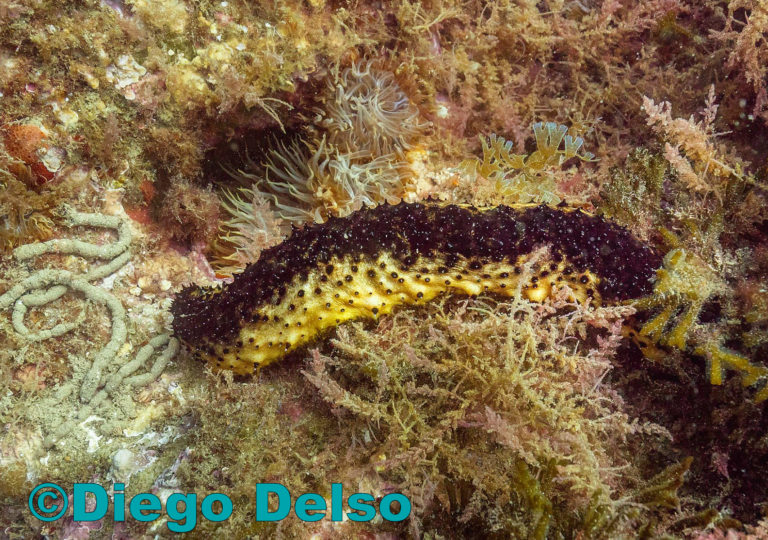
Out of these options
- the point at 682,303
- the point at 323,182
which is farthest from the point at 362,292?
the point at 682,303

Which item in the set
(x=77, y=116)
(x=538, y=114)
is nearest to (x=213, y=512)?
(x=77, y=116)

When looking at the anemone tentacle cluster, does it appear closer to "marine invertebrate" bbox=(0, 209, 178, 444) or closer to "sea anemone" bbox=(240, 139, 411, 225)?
"sea anemone" bbox=(240, 139, 411, 225)

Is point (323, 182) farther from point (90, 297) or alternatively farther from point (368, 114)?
point (90, 297)

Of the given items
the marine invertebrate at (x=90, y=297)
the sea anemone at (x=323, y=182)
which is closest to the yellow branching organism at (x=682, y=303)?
the sea anemone at (x=323, y=182)

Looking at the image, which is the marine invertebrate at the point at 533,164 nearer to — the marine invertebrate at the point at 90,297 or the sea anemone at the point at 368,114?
the sea anemone at the point at 368,114

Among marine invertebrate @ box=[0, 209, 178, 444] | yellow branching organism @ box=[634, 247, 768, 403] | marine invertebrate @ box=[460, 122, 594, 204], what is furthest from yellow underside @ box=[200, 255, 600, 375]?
marine invertebrate @ box=[460, 122, 594, 204]
